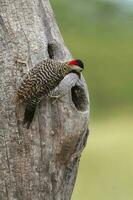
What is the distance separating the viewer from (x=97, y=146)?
11.4m

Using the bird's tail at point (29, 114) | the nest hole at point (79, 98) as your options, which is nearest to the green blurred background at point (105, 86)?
the nest hole at point (79, 98)

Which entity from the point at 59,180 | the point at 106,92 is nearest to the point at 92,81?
the point at 106,92

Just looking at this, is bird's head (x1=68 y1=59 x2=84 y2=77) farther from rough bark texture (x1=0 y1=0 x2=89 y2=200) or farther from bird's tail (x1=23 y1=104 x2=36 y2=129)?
bird's tail (x1=23 y1=104 x2=36 y2=129)

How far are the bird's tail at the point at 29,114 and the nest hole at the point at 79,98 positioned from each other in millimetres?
256

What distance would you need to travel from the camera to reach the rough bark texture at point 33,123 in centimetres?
523

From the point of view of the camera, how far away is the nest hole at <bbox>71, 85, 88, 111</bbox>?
210 inches

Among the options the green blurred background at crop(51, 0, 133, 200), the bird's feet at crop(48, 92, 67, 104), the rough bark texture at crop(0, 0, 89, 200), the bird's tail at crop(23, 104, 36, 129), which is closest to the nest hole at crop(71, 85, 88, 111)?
the rough bark texture at crop(0, 0, 89, 200)

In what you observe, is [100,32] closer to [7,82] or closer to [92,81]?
[92,81]

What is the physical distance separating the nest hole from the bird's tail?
256mm

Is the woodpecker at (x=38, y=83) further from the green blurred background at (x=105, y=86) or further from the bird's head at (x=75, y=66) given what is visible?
the green blurred background at (x=105, y=86)

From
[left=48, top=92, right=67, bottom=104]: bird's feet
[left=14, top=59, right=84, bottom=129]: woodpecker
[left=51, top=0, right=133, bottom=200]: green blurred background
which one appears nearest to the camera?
[left=14, top=59, right=84, bottom=129]: woodpecker

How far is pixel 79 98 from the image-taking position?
5.34 m

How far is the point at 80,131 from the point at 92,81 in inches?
346

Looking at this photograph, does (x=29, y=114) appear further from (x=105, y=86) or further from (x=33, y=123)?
(x=105, y=86)
